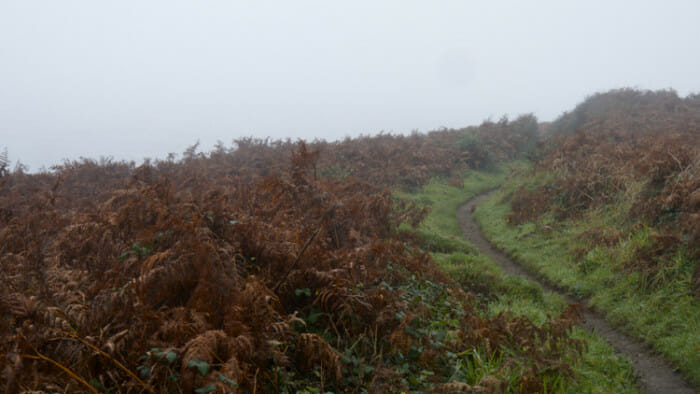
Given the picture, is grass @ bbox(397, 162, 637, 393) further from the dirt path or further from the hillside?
the dirt path

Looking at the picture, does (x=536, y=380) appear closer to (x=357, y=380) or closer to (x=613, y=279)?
(x=357, y=380)

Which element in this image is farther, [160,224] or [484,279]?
[484,279]

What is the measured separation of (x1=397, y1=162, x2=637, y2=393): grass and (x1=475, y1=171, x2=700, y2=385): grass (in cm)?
65

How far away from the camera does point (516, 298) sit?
7523 mm

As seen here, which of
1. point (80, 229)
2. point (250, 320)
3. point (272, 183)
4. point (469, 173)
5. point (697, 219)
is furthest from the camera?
point (469, 173)

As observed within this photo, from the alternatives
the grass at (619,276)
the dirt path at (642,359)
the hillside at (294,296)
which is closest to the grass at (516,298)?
the hillside at (294,296)

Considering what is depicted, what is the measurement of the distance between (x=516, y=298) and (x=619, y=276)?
232 cm

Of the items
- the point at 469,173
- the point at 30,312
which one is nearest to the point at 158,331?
the point at 30,312

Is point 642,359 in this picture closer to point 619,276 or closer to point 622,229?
point 619,276

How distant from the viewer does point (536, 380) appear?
13.6 ft

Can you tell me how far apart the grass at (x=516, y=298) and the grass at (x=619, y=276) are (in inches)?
25.5

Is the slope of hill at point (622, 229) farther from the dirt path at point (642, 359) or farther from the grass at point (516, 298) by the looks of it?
the grass at point (516, 298)

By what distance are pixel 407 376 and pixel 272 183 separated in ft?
12.1

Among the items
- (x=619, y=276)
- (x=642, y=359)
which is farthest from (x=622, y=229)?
(x=642, y=359)
